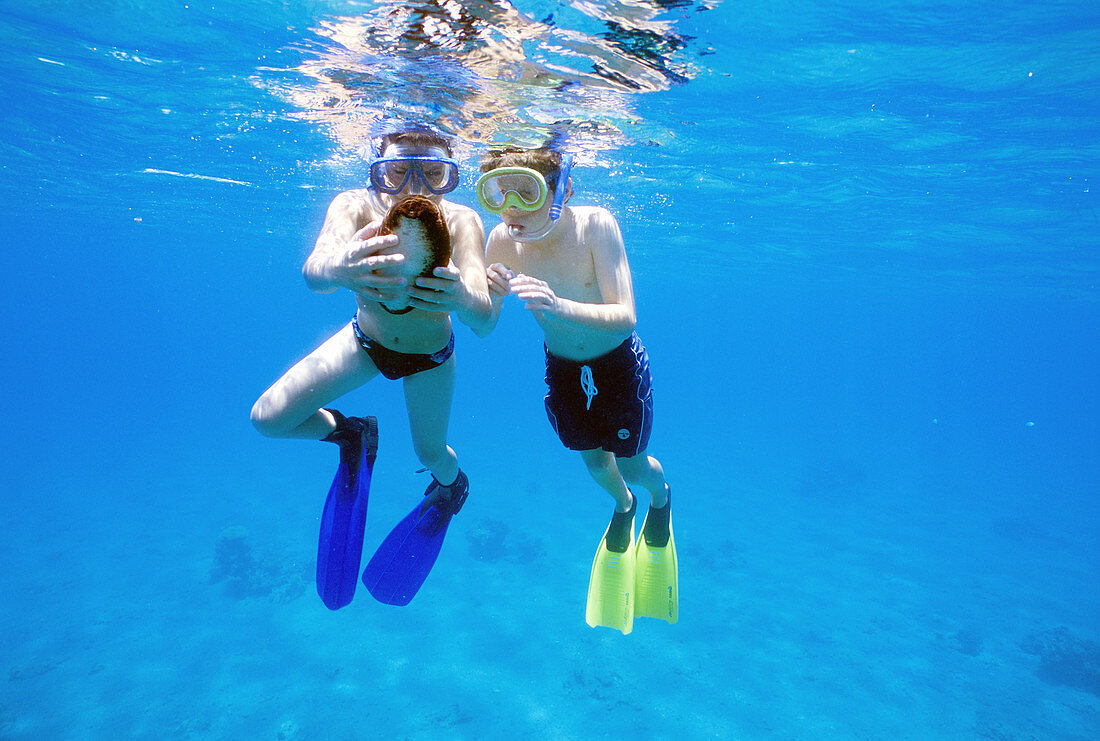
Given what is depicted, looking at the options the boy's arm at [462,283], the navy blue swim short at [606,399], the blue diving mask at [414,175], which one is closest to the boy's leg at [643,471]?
the navy blue swim short at [606,399]

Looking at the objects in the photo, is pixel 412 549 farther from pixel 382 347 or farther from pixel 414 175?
pixel 414 175

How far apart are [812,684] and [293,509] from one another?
66.2ft

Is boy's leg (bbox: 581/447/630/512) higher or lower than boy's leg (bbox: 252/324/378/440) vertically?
lower

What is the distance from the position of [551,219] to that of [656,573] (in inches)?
169

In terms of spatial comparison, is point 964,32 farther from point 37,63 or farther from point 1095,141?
point 37,63

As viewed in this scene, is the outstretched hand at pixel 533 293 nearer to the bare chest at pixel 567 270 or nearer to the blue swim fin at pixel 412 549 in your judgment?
the bare chest at pixel 567 270

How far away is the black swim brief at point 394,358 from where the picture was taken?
13.9 feet

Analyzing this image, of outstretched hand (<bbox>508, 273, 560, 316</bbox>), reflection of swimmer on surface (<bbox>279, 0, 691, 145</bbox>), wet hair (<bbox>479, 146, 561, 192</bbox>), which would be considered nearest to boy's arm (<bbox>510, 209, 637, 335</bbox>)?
outstretched hand (<bbox>508, 273, 560, 316</bbox>)

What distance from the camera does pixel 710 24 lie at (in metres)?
6.84

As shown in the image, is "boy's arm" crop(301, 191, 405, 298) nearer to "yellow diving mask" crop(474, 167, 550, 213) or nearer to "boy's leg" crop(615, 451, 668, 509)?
"yellow diving mask" crop(474, 167, 550, 213)

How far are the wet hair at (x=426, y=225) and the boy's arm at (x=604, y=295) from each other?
1.50 ft

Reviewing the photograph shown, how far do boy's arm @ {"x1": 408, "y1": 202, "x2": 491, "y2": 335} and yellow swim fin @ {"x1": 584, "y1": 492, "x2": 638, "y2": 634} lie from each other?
3596mm

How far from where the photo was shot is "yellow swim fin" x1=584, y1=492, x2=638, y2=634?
20.3 ft

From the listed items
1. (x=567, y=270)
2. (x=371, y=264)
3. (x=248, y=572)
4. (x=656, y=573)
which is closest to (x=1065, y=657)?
(x=656, y=573)
